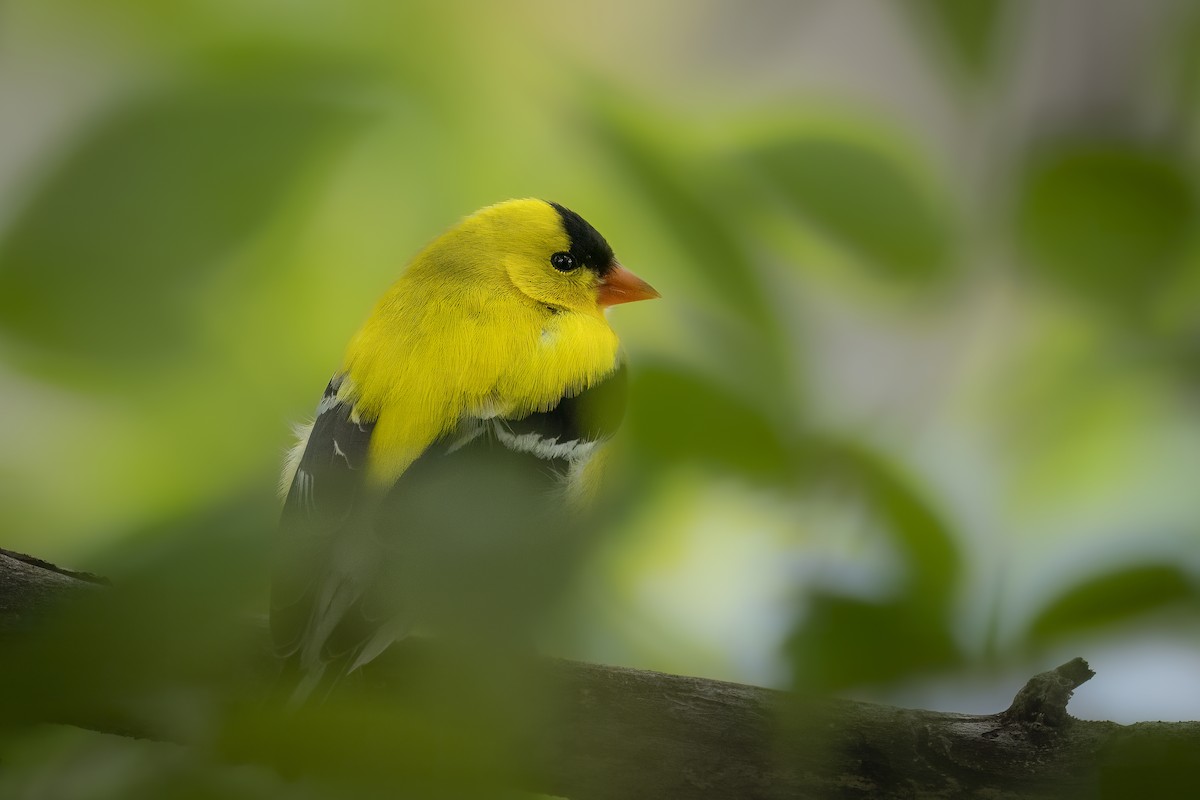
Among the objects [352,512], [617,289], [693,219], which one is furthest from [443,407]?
[693,219]

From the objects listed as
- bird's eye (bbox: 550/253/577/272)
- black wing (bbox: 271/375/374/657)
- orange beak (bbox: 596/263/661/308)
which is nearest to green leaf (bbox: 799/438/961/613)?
black wing (bbox: 271/375/374/657)

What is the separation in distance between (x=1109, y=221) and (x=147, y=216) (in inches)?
9.9

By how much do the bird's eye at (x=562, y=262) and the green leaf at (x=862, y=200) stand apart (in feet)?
2.48

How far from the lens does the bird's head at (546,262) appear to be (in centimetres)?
102

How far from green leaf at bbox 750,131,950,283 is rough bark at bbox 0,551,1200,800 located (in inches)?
5.1

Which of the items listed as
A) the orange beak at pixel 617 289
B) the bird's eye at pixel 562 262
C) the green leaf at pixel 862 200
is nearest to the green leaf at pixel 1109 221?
the green leaf at pixel 862 200

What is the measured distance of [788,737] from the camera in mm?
227

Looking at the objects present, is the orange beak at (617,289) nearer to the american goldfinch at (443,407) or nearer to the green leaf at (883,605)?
the american goldfinch at (443,407)

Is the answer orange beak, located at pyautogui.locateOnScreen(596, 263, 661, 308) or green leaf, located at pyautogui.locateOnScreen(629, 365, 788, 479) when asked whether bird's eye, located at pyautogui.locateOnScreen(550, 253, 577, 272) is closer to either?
orange beak, located at pyautogui.locateOnScreen(596, 263, 661, 308)

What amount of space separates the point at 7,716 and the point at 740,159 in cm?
23

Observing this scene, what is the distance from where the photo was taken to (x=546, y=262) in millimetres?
1070

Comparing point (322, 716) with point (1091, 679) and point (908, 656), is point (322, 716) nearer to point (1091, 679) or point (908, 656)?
point (908, 656)

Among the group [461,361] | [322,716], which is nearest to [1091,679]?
[322,716]

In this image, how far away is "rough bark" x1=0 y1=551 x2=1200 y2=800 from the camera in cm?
21
